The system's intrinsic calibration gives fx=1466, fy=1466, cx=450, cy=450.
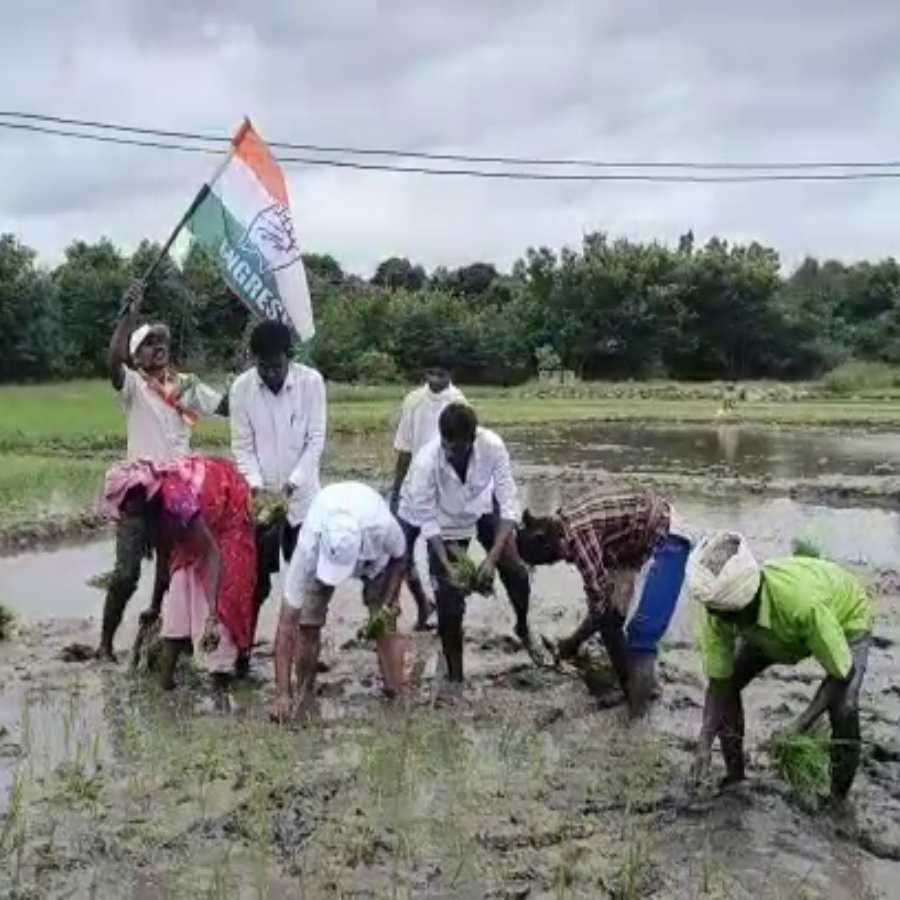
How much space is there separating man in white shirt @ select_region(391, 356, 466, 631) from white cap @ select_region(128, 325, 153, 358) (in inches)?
77.6

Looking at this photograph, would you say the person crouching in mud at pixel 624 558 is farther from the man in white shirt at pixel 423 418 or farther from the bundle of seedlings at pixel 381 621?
the man in white shirt at pixel 423 418

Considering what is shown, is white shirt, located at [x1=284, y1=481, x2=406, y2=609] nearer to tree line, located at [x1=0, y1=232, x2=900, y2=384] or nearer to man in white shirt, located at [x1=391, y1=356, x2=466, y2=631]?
man in white shirt, located at [x1=391, y1=356, x2=466, y2=631]

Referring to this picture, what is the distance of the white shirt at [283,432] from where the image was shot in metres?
7.61

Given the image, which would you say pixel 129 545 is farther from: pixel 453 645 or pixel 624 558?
pixel 624 558

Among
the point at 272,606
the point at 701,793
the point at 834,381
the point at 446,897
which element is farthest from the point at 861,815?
the point at 834,381

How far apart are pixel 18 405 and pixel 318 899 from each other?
31396 mm

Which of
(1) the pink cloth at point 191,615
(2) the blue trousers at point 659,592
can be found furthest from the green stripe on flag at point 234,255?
(2) the blue trousers at point 659,592

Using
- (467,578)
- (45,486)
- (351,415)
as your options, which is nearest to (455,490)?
(467,578)

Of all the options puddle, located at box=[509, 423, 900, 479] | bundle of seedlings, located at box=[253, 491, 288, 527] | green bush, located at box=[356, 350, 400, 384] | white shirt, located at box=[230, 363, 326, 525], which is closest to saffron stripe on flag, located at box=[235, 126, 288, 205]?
white shirt, located at box=[230, 363, 326, 525]

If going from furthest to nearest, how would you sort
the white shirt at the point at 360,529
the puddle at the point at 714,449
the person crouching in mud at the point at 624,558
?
the puddle at the point at 714,449
the person crouching in mud at the point at 624,558
the white shirt at the point at 360,529

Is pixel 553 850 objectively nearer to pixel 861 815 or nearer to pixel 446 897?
pixel 446 897

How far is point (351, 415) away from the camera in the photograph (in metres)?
31.9

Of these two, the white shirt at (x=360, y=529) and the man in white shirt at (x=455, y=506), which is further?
the man in white shirt at (x=455, y=506)

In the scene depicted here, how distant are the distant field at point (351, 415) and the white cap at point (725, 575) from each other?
10.4 metres
